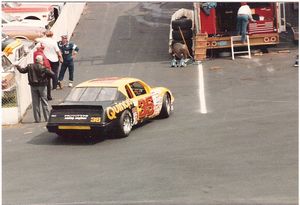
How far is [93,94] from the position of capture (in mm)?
13414

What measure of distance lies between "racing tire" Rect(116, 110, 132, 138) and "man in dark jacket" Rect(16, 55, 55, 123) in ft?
8.73

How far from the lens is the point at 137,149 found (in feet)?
39.5

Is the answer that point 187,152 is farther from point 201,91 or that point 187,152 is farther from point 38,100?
point 201,91

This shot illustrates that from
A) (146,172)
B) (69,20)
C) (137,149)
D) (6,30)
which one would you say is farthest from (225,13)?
(146,172)

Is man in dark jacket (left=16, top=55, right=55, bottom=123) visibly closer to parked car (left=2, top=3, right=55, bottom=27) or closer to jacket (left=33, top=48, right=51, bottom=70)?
jacket (left=33, top=48, right=51, bottom=70)

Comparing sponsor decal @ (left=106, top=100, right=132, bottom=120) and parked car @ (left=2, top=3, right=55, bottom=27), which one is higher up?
parked car @ (left=2, top=3, right=55, bottom=27)

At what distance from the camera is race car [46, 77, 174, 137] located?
41.5ft

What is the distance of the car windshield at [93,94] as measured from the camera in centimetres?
1325

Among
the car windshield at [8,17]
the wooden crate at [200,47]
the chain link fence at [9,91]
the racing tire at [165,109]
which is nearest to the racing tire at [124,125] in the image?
the racing tire at [165,109]

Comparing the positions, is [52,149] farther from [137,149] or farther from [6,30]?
[6,30]

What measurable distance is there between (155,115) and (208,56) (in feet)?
29.3

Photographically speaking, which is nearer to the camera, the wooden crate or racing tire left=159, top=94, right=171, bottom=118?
racing tire left=159, top=94, right=171, bottom=118

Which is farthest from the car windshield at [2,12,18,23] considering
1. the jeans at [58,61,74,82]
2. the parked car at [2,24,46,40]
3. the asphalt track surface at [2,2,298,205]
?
the jeans at [58,61,74,82]

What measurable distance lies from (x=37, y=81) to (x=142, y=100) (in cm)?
266
